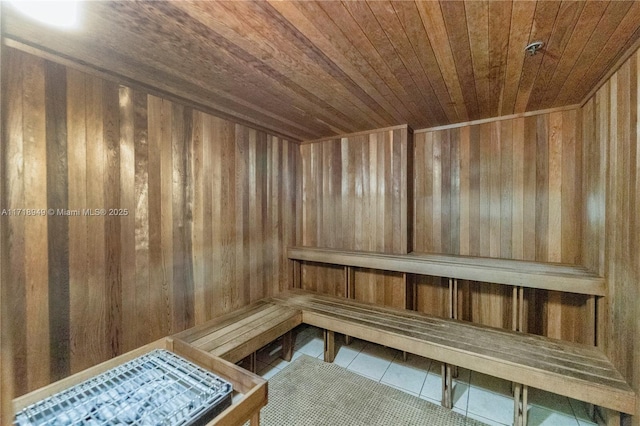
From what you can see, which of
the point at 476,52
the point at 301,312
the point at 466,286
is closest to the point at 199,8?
the point at 476,52

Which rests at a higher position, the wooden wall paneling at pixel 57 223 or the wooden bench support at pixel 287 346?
the wooden wall paneling at pixel 57 223

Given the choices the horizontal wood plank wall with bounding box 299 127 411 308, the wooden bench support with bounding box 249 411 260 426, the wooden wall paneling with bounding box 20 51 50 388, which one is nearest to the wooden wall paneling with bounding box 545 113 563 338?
the horizontal wood plank wall with bounding box 299 127 411 308

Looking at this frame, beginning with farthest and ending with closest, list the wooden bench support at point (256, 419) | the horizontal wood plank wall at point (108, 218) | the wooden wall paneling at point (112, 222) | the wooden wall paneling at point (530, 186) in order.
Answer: the wooden wall paneling at point (530, 186), the wooden wall paneling at point (112, 222), the horizontal wood plank wall at point (108, 218), the wooden bench support at point (256, 419)

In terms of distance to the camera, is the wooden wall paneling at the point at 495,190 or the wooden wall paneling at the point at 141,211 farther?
the wooden wall paneling at the point at 495,190

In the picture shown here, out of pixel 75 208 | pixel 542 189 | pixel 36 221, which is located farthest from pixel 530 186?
pixel 36 221

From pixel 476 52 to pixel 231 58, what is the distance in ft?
4.69

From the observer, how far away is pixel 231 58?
1.58 metres

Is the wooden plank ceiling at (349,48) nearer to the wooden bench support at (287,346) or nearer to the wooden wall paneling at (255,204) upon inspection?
the wooden wall paneling at (255,204)

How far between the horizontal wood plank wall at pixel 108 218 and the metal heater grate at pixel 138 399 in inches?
14.7

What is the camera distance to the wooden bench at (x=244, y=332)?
6.57 feet

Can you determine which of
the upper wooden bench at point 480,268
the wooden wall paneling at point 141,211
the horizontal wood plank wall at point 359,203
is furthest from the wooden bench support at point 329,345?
the wooden wall paneling at point 141,211

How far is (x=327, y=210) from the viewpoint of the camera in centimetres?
339

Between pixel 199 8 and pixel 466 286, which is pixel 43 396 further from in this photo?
pixel 466 286

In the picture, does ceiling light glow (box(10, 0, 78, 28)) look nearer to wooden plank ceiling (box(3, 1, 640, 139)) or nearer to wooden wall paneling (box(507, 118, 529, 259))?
wooden plank ceiling (box(3, 1, 640, 139))
